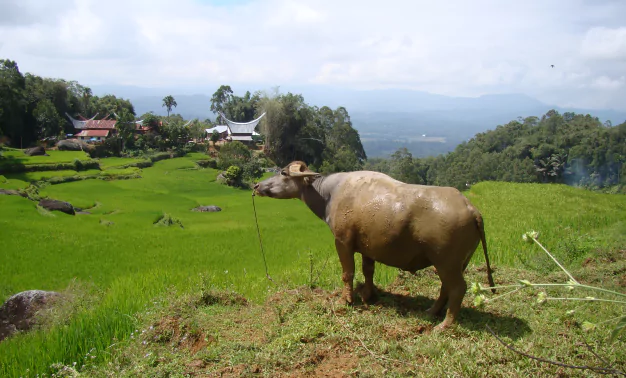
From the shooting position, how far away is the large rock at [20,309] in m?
5.64

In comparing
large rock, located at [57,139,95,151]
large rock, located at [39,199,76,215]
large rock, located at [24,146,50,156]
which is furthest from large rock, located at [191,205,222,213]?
large rock, located at [57,139,95,151]

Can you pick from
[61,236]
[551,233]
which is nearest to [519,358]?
[551,233]

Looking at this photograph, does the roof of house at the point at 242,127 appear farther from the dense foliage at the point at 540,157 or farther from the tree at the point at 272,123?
the dense foliage at the point at 540,157

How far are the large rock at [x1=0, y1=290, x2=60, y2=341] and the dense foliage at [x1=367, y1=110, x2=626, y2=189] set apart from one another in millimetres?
28906

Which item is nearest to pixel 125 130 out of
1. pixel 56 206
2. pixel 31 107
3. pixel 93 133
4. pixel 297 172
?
pixel 93 133

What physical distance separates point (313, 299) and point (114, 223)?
46.2 feet

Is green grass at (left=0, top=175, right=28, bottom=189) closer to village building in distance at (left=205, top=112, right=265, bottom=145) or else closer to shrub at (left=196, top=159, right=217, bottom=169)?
shrub at (left=196, top=159, right=217, bottom=169)

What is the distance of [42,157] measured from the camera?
31797 millimetres

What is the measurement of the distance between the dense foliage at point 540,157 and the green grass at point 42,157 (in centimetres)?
2621

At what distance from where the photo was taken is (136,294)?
6102 millimetres

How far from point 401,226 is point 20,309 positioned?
5.26m

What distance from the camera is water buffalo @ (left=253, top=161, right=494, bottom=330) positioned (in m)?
3.98

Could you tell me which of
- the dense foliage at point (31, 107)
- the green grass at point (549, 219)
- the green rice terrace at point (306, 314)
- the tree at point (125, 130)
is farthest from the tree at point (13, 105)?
the green grass at point (549, 219)

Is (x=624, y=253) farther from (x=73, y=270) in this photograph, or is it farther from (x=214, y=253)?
(x=73, y=270)
